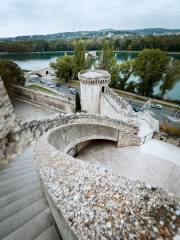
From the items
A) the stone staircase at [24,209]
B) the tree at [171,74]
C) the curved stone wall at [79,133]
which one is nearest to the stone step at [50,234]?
the stone staircase at [24,209]

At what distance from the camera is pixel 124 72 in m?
24.9

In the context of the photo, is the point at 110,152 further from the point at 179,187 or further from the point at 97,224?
the point at 97,224

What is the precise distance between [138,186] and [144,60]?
73.3 ft

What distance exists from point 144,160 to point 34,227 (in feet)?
22.2

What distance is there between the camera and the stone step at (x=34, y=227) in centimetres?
253

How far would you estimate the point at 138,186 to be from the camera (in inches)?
98.0

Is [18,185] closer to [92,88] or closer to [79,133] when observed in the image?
[79,133]

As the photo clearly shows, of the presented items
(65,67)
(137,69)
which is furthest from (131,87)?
(65,67)

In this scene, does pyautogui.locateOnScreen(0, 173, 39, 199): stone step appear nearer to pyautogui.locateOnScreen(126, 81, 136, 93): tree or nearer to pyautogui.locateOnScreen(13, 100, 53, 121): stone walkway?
pyautogui.locateOnScreen(13, 100, 53, 121): stone walkway

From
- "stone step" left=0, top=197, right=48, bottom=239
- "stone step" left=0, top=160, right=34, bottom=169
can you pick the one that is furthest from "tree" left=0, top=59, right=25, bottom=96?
"stone step" left=0, top=197, right=48, bottom=239

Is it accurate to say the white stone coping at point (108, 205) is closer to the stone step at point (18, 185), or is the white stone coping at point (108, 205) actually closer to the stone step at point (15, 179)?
the stone step at point (18, 185)

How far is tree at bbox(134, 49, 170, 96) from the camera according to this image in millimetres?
21312

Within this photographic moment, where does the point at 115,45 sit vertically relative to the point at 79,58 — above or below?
below

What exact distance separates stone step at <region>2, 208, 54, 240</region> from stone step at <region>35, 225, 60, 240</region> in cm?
6
